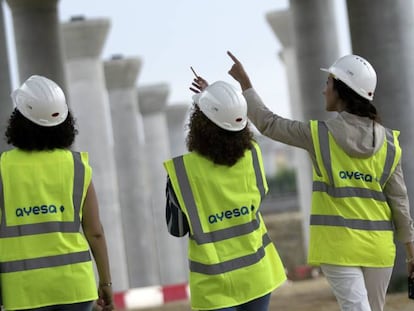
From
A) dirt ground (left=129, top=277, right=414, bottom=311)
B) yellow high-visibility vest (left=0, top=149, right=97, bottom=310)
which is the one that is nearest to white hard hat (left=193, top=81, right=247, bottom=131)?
yellow high-visibility vest (left=0, top=149, right=97, bottom=310)

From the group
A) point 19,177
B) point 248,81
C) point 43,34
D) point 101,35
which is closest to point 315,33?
point 43,34

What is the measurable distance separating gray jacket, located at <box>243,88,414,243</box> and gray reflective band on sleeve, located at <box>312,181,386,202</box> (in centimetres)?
12

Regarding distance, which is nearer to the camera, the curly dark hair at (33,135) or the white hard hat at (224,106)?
the curly dark hair at (33,135)

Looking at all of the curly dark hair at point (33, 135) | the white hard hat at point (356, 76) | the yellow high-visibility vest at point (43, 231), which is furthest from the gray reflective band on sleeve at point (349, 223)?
the curly dark hair at point (33, 135)

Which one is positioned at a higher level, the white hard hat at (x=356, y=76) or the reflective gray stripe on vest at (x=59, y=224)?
the white hard hat at (x=356, y=76)

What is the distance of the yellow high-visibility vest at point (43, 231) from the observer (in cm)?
499

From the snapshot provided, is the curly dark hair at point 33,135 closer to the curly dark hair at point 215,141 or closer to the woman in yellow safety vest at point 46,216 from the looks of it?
the woman in yellow safety vest at point 46,216

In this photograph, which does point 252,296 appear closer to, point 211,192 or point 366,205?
point 211,192

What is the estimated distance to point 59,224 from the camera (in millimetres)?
5109

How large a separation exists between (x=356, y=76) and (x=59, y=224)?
2202 millimetres

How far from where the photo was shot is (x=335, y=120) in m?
6.17

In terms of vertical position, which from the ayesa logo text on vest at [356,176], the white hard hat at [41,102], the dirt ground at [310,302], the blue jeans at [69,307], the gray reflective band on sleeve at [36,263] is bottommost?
the dirt ground at [310,302]

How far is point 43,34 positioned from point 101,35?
13.5 metres

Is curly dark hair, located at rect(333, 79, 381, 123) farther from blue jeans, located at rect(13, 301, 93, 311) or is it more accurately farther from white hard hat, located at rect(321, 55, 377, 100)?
blue jeans, located at rect(13, 301, 93, 311)
